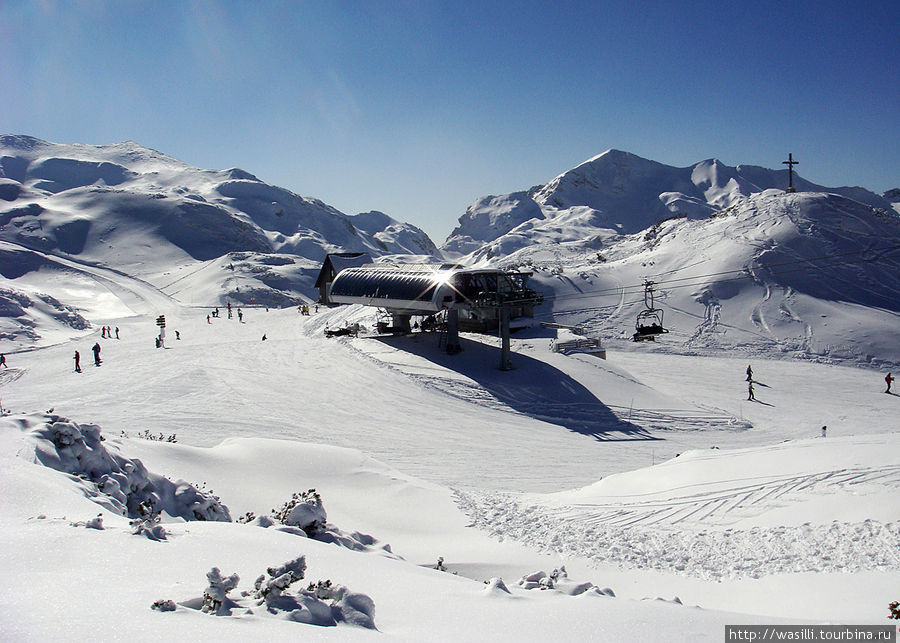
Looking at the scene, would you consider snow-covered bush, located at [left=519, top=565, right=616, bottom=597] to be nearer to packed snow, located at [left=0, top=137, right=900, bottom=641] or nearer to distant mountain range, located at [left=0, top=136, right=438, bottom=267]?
packed snow, located at [left=0, top=137, right=900, bottom=641]

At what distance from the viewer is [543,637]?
4465 mm

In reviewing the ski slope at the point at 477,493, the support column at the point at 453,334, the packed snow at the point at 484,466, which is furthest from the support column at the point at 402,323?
the ski slope at the point at 477,493

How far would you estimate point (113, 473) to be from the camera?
8.02 m

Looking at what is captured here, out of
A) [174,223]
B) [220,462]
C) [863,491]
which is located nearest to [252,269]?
[174,223]

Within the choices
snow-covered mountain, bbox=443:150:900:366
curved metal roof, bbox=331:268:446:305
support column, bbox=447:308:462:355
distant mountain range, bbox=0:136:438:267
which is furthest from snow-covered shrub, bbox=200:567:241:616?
distant mountain range, bbox=0:136:438:267

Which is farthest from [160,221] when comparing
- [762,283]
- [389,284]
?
[762,283]

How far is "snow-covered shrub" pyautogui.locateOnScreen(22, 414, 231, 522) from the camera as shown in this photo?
773 centimetres

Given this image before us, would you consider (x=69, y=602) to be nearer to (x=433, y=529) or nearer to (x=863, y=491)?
(x=433, y=529)

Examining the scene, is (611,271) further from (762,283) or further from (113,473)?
(113,473)

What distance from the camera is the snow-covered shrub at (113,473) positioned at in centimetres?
773

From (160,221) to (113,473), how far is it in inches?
4842

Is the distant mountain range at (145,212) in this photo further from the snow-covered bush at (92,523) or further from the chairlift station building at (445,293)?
the snow-covered bush at (92,523)

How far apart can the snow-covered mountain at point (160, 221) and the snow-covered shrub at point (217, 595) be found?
228 ft

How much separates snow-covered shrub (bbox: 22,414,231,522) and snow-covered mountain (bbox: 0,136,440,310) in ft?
210
